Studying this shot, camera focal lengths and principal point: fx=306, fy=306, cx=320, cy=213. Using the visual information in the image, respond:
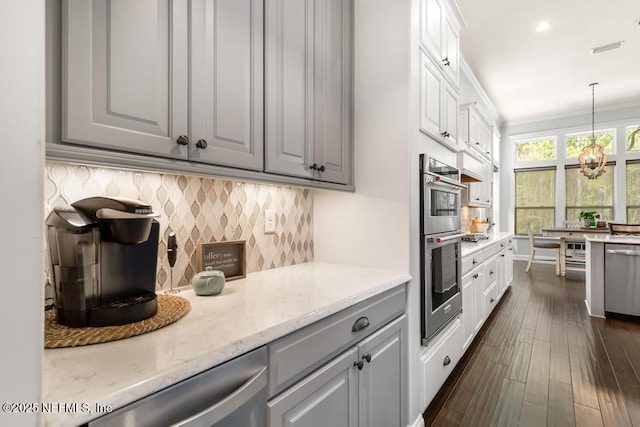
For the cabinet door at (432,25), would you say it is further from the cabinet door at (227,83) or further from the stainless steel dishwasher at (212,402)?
the stainless steel dishwasher at (212,402)

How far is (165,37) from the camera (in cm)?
93

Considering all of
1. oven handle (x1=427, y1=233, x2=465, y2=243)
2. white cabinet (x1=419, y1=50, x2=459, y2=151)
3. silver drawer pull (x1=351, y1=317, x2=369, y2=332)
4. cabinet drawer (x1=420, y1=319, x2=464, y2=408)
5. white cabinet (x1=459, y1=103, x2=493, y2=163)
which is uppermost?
white cabinet (x1=459, y1=103, x2=493, y2=163)

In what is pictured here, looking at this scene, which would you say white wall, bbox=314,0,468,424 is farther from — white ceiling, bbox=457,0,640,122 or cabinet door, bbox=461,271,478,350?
white ceiling, bbox=457,0,640,122

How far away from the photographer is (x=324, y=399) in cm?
106

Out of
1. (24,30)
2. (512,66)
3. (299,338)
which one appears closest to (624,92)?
(512,66)

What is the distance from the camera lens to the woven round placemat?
73cm

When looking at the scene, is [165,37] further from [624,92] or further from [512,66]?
[624,92]

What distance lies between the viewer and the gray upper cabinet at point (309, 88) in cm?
129

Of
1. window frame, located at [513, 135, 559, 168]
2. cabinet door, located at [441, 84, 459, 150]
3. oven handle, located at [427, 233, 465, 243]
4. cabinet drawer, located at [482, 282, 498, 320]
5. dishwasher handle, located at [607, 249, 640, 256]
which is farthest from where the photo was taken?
window frame, located at [513, 135, 559, 168]

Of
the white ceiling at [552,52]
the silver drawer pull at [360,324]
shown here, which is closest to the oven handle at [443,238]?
the silver drawer pull at [360,324]

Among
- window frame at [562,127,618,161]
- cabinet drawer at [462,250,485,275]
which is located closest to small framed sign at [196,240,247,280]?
cabinet drawer at [462,250,485,275]

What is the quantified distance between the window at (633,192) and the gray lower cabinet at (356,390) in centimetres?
747

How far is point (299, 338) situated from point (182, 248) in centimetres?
67

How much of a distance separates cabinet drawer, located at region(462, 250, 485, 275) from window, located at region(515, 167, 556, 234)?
5.39m
